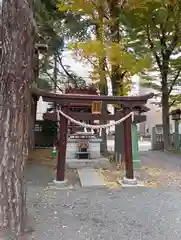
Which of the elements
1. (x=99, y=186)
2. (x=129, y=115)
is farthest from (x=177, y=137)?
(x=99, y=186)

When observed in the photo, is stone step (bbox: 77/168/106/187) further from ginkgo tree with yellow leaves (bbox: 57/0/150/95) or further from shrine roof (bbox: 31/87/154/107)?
ginkgo tree with yellow leaves (bbox: 57/0/150/95)

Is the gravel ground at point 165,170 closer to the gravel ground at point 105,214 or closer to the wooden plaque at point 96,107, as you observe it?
the gravel ground at point 105,214

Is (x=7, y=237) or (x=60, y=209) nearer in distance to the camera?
(x=7, y=237)

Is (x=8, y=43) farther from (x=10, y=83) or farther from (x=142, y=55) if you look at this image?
(x=142, y=55)

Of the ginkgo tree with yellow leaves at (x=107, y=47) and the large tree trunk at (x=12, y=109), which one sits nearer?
the large tree trunk at (x=12, y=109)

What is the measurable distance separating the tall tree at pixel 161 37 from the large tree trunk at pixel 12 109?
6.52 metres

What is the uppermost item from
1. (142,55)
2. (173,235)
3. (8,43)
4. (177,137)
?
(142,55)

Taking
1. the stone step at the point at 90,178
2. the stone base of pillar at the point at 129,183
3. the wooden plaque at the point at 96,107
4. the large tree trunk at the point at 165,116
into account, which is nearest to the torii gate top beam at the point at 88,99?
the wooden plaque at the point at 96,107

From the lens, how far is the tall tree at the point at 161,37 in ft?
31.1

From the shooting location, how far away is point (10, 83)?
3033 mm

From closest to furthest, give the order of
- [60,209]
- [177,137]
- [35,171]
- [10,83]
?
[10,83]
[60,209]
[35,171]
[177,137]

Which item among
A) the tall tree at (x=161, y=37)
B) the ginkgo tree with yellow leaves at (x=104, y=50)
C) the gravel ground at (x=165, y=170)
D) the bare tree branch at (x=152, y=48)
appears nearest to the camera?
the gravel ground at (x=165, y=170)

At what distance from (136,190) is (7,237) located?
3.40 meters

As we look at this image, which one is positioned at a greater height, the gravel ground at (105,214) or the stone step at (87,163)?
the stone step at (87,163)
